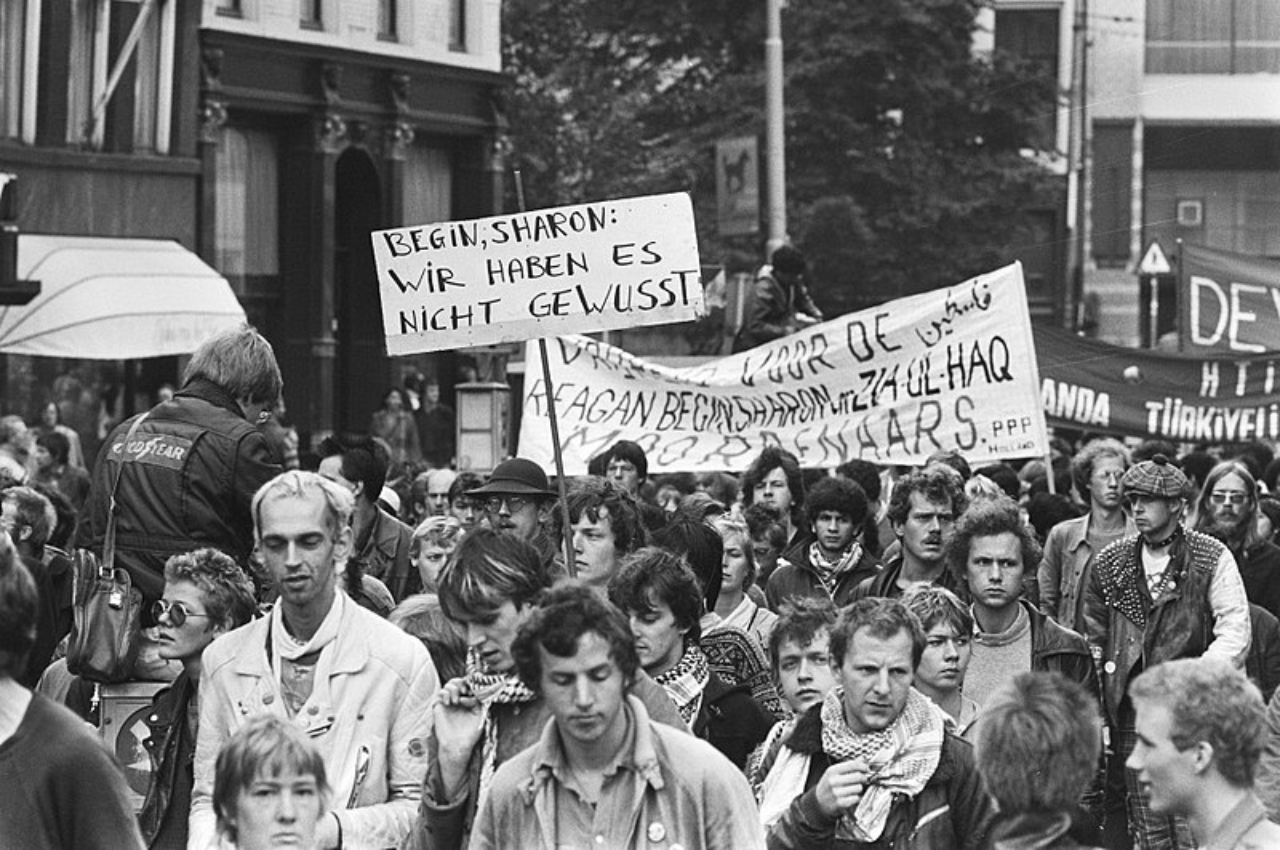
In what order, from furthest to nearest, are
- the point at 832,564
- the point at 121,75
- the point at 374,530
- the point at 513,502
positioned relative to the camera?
the point at 121,75
the point at 374,530
the point at 832,564
the point at 513,502

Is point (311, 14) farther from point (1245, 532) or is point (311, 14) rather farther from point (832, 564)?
point (832, 564)

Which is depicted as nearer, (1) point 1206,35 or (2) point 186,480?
(2) point 186,480

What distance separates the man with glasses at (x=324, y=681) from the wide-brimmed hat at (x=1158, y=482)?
502 centimetres

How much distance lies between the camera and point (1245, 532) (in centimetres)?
1366

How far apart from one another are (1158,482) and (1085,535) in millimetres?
1833

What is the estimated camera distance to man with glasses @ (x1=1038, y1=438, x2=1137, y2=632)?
13531 mm

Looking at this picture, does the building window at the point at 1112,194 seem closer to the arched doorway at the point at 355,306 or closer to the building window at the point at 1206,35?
the building window at the point at 1206,35

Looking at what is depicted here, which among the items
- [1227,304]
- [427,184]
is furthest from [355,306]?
[1227,304]

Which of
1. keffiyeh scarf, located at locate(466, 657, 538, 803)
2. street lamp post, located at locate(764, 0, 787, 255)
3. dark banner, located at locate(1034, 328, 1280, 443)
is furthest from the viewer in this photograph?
street lamp post, located at locate(764, 0, 787, 255)

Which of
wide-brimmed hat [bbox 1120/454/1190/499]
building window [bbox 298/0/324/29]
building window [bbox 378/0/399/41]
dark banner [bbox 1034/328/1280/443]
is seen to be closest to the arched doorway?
building window [bbox 378/0/399/41]

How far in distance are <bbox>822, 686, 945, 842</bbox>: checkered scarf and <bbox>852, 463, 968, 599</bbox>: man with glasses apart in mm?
3767

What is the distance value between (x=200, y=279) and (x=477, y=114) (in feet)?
28.8

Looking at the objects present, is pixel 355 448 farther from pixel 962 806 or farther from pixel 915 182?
pixel 915 182

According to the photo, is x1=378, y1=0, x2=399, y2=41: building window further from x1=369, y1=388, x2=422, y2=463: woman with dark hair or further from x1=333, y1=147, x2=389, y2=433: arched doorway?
x1=369, y1=388, x2=422, y2=463: woman with dark hair
